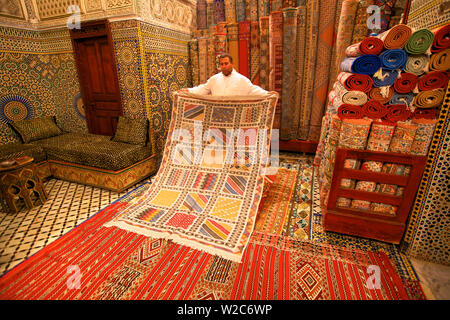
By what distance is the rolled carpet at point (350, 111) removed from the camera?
196cm

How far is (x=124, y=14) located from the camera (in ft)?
11.2

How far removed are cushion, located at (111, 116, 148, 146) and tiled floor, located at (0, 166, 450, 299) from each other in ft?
2.80

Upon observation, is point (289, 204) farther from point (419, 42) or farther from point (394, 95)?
point (419, 42)

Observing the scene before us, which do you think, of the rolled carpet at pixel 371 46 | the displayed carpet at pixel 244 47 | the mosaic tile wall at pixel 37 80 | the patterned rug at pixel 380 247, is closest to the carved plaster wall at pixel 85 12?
the mosaic tile wall at pixel 37 80

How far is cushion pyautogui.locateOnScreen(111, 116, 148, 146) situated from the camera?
353cm

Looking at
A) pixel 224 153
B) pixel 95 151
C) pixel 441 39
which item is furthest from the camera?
pixel 95 151

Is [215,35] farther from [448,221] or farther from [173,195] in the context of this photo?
[448,221]

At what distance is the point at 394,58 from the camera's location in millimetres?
1768

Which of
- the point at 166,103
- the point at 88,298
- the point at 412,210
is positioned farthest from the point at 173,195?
the point at 412,210

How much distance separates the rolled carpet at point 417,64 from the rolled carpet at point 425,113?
0.94 feet

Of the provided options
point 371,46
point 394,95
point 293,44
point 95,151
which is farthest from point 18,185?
point 293,44

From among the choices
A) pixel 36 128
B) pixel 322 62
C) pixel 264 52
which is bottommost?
pixel 36 128

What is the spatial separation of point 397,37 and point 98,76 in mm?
4266
